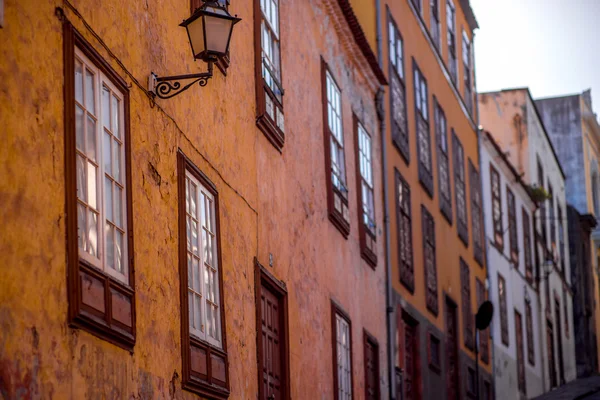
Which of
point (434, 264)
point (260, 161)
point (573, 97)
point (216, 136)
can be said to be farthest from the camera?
point (573, 97)

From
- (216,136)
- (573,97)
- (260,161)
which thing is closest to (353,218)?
(260,161)

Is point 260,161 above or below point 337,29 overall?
below

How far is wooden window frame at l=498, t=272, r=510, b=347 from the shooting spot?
28.5 m

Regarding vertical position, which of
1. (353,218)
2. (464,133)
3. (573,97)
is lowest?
(353,218)

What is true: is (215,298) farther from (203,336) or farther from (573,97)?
(573,97)

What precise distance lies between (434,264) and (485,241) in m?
6.13

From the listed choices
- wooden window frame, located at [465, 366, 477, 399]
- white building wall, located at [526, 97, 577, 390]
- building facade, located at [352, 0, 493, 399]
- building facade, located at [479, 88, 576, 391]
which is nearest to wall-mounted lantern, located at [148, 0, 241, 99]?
building facade, located at [352, 0, 493, 399]

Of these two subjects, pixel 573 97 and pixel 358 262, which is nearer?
pixel 358 262

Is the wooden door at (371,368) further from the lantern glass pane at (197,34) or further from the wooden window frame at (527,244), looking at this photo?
the wooden window frame at (527,244)

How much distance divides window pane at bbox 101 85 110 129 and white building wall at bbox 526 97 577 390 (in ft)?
93.1

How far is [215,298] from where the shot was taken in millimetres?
9758

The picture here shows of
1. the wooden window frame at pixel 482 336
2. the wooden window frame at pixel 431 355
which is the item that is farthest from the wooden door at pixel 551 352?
the wooden window frame at pixel 431 355

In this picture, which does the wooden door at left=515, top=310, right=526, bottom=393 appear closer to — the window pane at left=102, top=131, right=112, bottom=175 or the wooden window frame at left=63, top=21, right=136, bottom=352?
the wooden window frame at left=63, top=21, right=136, bottom=352

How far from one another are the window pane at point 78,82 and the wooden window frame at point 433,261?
1396cm
